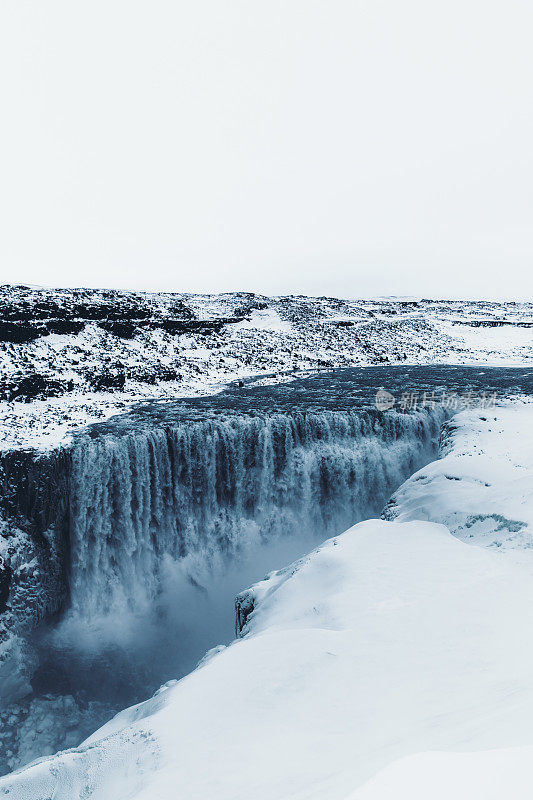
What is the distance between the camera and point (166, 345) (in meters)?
36.0

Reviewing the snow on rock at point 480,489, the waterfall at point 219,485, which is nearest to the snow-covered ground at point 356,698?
the snow on rock at point 480,489

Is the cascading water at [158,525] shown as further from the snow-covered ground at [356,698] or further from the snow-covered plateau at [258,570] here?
the snow-covered ground at [356,698]

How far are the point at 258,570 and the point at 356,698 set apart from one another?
41.2ft

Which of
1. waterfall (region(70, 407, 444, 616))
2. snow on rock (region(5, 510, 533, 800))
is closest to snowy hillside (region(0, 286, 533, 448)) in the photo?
waterfall (region(70, 407, 444, 616))

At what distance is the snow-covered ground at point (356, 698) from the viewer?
3.89 metres

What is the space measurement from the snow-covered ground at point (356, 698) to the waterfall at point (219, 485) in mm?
8004

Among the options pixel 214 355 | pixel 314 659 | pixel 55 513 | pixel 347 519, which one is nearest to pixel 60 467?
pixel 55 513

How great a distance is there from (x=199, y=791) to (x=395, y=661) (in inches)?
115

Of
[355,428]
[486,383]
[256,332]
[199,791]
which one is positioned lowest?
[199,791]

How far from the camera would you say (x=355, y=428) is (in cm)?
1961

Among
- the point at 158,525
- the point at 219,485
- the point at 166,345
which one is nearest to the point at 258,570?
the point at 219,485

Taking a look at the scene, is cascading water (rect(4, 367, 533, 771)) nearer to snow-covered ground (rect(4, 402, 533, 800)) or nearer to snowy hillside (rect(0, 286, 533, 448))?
snowy hillside (rect(0, 286, 533, 448))

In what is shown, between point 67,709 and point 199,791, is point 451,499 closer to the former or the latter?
point 199,791

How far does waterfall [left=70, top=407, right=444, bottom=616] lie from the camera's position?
1628 cm
